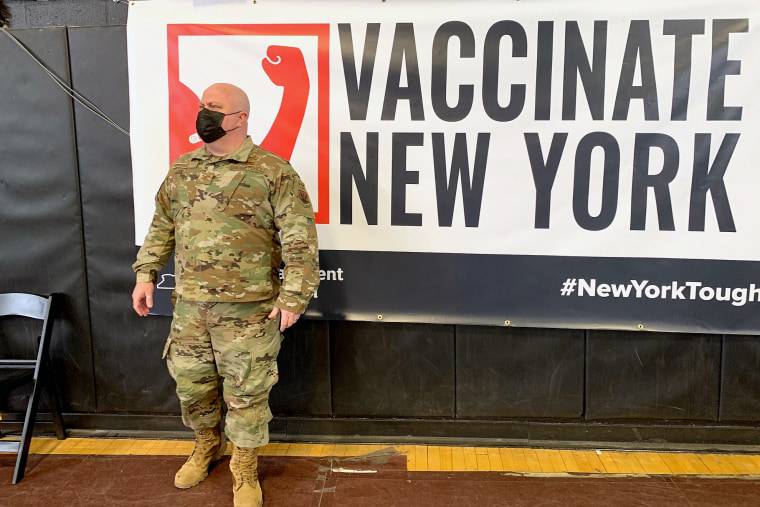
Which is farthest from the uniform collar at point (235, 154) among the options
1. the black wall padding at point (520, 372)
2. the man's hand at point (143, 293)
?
the black wall padding at point (520, 372)

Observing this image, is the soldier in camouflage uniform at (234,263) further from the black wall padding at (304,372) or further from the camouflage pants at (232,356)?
the black wall padding at (304,372)

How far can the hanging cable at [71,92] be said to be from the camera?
9.21 ft

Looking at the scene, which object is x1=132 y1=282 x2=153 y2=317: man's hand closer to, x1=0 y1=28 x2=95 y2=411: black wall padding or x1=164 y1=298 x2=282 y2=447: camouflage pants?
x1=164 y1=298 x2=282 y2=447: camouflage pants

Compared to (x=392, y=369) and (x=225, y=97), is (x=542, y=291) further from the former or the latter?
(x=225, y=97)

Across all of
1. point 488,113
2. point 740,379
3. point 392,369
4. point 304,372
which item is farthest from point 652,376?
point 304,372

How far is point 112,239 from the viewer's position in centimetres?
290

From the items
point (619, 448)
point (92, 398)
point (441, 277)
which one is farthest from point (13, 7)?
point (619, 448)

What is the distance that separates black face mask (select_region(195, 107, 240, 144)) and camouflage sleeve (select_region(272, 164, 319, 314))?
0.29m

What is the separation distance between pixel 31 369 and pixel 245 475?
1.26m

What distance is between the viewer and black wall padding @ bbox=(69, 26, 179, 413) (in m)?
2.80

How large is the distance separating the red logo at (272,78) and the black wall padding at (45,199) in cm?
62

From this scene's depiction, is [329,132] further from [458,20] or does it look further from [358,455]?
[358,455]

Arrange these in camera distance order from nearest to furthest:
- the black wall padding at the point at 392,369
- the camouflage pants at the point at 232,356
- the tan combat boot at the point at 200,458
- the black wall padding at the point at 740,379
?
the camouflage pants at the point at 232,356 → the tan combat boot at the point at 200,458 → the black wall padding at the point at 740,379 → the black wall padding at the point at 392,369

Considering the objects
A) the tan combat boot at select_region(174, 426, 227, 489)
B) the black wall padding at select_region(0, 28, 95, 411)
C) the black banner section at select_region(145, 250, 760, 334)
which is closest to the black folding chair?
the black wall padding at select_region(0, 28, 95, 411)
